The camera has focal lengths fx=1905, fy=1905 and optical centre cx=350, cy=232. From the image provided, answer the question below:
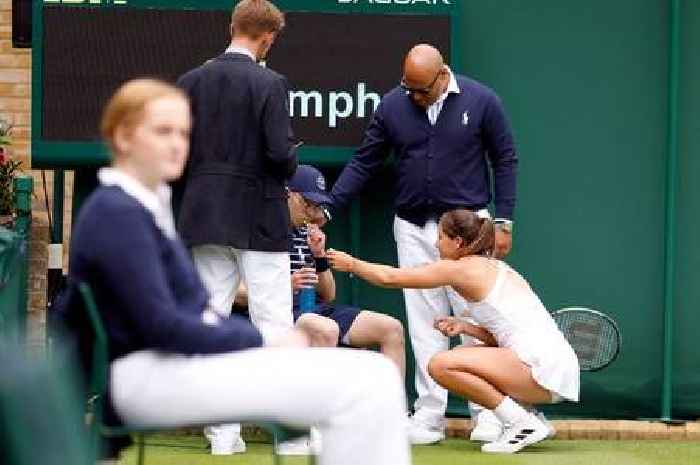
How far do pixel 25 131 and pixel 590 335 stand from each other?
4.16 meters

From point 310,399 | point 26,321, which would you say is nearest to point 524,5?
A: point 26,321

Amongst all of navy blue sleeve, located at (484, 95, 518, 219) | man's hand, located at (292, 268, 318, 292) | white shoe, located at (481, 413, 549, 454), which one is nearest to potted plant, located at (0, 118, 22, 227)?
man's hand, located at (292, 268, 318, 292)

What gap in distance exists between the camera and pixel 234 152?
761cm

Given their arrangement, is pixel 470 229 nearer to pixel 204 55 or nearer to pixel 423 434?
pixel 423 434

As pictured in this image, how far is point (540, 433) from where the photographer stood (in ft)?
26.2

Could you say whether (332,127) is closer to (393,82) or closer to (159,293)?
(393,82)

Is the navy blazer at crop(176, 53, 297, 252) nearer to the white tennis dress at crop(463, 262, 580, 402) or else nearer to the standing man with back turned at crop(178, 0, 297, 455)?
the standing man with back turned at crop(178, 0, 297, 455)

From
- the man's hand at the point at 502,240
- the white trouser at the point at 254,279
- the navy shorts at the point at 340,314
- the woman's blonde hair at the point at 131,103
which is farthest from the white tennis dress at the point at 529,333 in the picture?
the woman's blonde hair at the point at 131,103

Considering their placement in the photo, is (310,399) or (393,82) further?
(393,82)

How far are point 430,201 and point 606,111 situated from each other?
1179 mm

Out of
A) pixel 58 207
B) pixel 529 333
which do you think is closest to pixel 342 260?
pixel 529 333

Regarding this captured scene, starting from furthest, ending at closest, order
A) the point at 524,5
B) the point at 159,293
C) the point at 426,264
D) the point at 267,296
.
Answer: the point at 524,5 < the point at 426,264 < the point at 267,296 < the point at 159,293

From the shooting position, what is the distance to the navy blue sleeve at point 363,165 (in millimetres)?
8523

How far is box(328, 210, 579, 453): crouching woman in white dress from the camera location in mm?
7836
